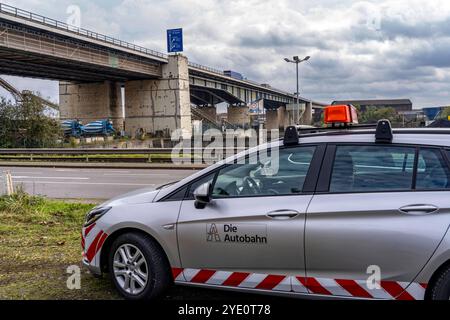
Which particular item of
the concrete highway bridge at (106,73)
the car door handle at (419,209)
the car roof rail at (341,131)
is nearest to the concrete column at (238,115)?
the concrete highway bridge at (106,73)

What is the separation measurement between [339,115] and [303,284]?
1.60 m

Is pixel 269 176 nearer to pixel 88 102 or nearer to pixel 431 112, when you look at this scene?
pixel 431 112

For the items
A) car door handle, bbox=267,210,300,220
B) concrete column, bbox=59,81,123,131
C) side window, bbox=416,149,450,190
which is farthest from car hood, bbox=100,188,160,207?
concrete column, bbox=59,81,123,131

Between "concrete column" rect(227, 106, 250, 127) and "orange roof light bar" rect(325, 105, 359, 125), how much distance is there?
91.1 m

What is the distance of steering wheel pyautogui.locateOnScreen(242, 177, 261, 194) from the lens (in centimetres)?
396

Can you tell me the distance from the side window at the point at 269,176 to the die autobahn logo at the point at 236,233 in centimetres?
30

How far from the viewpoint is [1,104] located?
4172 centimetres

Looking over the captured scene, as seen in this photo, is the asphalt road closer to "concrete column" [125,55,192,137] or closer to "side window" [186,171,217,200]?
"side window" [186,171,217,200]

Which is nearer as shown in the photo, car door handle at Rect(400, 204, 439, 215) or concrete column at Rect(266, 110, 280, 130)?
car door handle at Rect(400, 204, 439, 215)

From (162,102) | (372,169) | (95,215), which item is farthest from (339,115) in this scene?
(162,102)

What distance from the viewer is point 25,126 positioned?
40781 millimetres

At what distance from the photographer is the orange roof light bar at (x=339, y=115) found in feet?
14.0

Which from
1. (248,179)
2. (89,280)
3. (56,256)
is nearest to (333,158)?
(248,179)
